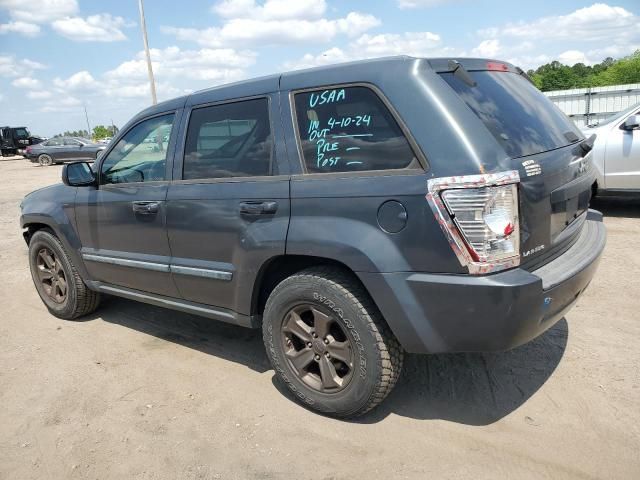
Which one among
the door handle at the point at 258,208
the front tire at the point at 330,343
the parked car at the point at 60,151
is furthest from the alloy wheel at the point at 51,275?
the parked car at the point at 60,151

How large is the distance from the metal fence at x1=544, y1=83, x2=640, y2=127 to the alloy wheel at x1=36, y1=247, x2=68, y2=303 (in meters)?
14.8

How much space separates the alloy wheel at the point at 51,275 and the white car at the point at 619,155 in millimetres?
6433

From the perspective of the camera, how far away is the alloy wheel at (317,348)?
2820 mm

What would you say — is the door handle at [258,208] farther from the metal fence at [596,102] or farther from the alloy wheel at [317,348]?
the metal fence at [596,102]

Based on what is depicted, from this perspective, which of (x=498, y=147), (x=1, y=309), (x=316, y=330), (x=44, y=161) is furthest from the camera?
(x=44, y=161)

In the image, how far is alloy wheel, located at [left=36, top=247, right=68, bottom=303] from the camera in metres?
4.72

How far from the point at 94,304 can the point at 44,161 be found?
2516cm

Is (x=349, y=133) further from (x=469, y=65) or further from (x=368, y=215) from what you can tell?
(x=469, y=65)

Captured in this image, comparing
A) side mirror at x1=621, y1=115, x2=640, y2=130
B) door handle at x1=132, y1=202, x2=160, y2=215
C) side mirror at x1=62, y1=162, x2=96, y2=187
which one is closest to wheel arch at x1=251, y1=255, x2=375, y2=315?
door handle at x1=132, y1=202, x2=160, y2=215

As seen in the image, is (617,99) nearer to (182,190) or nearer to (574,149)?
(574,149)

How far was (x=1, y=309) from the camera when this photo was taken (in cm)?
520

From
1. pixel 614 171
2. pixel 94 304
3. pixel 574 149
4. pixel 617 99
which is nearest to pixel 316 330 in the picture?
pixel 574 149

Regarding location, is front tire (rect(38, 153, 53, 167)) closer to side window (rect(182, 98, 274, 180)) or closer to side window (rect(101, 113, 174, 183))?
side window (rect(101, 113, 174, 183))

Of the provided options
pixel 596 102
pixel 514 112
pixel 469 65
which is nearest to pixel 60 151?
pixel 596 102
